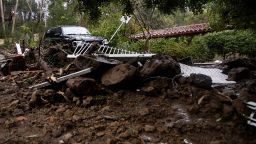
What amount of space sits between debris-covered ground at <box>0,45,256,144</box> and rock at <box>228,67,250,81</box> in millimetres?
25

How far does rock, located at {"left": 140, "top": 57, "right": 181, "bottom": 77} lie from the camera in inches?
287

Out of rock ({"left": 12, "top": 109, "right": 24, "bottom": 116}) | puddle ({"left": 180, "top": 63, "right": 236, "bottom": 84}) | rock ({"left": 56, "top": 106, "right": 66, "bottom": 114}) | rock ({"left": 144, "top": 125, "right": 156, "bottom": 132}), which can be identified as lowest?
rock ({"left": 12, "top": 109, "right": 24, "bottom": 116})

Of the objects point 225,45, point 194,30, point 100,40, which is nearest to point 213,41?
point 225,45

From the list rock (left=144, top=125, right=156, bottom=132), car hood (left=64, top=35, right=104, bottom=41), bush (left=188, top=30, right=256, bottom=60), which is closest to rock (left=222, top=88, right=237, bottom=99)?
rock (left=144, top=125, right=156, bottom=132)

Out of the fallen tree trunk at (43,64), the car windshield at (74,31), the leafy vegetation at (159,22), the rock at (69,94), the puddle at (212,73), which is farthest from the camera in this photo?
the car windshield at (74,31)

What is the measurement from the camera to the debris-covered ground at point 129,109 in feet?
17.7

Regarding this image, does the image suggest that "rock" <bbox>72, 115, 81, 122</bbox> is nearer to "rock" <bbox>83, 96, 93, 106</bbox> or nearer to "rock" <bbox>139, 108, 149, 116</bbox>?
"rock" <bbox>83, 96, 93, 106</bbox>

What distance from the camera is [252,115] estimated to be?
542 cm

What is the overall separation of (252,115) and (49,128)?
9.72 ft

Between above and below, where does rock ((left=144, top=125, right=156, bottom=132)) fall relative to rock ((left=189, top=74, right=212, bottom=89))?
below

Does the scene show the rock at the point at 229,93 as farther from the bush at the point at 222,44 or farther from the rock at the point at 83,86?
the bush at the point at 222,44

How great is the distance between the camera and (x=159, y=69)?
288 inches

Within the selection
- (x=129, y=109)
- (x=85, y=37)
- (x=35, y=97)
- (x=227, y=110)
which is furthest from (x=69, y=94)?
(x=85, y=37)

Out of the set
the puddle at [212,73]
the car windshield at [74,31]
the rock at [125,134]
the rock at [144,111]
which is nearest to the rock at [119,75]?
the rock at [144,111]
